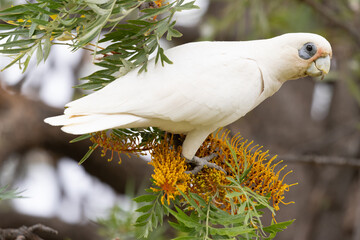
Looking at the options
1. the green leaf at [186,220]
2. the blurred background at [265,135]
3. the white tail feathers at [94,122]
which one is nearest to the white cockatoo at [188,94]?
the white tail feathers at [94,122]

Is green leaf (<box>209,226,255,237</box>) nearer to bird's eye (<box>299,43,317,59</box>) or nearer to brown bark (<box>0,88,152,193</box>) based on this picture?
bird's eye (<box>299,43,317,59</box>)

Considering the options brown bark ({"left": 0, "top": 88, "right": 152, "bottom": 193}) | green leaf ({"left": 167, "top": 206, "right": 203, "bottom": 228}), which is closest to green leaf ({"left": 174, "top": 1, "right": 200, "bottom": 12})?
green leaf ({"left": 167, "top": 206, "right": 203, "bottom": 228})

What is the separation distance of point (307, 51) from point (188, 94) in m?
0.25

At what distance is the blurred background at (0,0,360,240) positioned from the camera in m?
1.95

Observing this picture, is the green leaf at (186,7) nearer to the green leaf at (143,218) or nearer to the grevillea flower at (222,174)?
the grevillea flower at (222,174)

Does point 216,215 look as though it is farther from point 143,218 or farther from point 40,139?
point 40,139

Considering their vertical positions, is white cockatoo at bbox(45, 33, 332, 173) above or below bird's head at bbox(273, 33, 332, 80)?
below

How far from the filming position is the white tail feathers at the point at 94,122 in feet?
2.37

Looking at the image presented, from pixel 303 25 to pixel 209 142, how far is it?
1.55 meters

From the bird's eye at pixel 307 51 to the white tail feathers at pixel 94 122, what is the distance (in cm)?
32

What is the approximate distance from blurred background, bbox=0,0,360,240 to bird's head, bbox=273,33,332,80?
0.86 m

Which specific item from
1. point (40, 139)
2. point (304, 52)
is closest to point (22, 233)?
point (304, 52)

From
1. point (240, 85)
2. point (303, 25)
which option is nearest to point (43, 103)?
point (303, 25)

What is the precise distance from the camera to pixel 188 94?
77 cm
